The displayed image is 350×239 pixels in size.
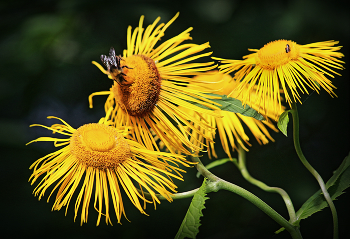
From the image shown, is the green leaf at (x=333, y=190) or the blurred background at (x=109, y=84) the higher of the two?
the blurred background at (x=109, y=84)

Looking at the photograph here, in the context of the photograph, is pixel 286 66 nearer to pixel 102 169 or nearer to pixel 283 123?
pixel 283 123

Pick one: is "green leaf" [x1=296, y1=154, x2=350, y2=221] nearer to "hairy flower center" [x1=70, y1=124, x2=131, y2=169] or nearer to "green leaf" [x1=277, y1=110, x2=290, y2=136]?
"green leaf" [x1=277, y1=110, x2=290, y2=136]

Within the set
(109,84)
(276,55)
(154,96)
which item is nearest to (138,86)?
(154,96)

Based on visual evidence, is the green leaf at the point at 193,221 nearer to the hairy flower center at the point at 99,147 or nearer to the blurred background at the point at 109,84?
the hairy flower center at the point at 99,147

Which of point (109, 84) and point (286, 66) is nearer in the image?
point (286, 66)

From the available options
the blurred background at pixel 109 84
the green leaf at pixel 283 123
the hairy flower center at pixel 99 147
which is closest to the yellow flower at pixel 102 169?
the hairy flower center at pixel 99 147

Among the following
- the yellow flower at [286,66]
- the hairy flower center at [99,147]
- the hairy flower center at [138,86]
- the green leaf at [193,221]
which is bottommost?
the green leaf at [193,221]

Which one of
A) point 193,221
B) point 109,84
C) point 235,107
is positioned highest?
point 109,84
